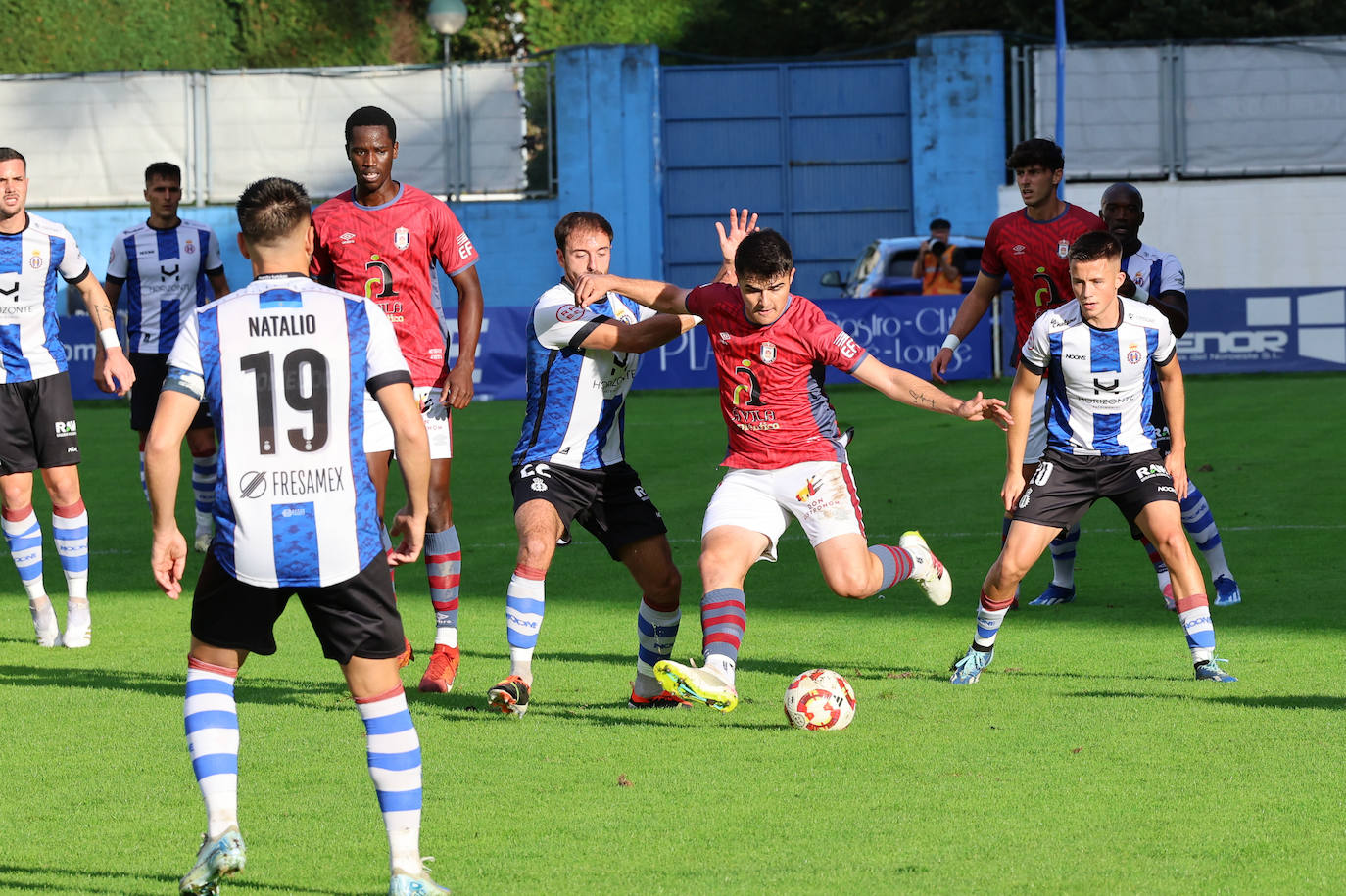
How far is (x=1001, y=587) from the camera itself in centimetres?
698

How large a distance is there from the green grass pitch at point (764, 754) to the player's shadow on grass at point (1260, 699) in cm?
2

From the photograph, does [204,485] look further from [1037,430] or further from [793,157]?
[793,157]

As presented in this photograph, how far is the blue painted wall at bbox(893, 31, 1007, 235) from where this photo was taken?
1294 inches

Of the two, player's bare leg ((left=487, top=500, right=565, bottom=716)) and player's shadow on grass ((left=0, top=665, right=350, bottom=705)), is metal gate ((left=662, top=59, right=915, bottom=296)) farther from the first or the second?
player's bare leg ((left=487, top=500, right=565, bottom=716))

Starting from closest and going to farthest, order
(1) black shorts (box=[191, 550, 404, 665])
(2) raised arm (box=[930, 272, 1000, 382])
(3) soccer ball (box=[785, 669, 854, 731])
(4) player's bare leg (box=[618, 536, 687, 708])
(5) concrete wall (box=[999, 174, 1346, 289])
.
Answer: (1) black shorts (box=[191, 550, 404, 665]), (3) soccer ball (box=[785, 669, 854, 731]), (4) player's bare leg (box=[618, 536, 687, 708]), (2) raised arm (box=[930, 272, 1000, 382]), (5) concrete wall (box=[999, 174, 1346, 289])

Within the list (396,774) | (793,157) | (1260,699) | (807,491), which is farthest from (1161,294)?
(793,157)

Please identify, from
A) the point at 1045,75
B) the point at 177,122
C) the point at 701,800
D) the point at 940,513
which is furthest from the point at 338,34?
the point at 701,800

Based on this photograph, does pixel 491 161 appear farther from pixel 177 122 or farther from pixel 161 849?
pixel 161 849

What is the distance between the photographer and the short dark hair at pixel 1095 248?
22.2 feet

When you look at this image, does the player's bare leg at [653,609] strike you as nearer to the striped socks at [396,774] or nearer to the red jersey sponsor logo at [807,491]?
the red jersey sponsor logo at [807,491]

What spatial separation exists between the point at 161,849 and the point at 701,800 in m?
1.59

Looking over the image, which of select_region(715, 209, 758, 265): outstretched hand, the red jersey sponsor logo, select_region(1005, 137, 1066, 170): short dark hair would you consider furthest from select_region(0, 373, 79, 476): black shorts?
select_region(1005, 137, 1066, 170): short dark hair

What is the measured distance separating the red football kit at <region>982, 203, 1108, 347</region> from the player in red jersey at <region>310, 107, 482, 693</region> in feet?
9.19

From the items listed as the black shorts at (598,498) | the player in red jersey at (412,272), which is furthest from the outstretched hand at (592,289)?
the player in red jersey at (412,272)
